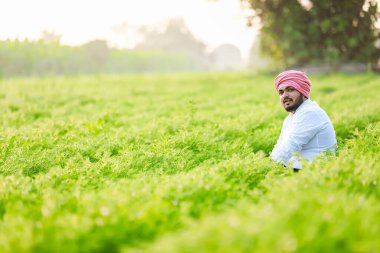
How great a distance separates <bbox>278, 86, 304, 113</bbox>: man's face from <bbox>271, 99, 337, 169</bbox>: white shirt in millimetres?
180

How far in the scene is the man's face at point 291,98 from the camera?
5.72 meters

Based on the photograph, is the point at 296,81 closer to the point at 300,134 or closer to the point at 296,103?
the point at 296,103

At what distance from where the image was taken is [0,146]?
6.31 metres

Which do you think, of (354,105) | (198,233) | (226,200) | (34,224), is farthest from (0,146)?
(354,105)

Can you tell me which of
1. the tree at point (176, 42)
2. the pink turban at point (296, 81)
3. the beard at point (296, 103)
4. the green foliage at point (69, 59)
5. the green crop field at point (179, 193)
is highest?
the tree at point (176, 42)

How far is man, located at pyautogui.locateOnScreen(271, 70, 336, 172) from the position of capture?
17.4ft

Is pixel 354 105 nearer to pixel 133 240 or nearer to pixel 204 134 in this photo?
pixel 204 134

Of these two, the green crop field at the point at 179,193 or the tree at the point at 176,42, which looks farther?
the tree at the point at 176,42

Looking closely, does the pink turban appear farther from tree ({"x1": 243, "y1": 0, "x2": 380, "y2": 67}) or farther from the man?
tree ({"x1": 243, "y1": 0, "x2": 380, "y2": 67})

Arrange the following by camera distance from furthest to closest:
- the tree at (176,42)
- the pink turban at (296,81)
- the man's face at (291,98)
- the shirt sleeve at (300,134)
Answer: the tree at (176,42) < the man's face at (291,98) < the pink turban at (296,81) < the shirt sleeve at (300,134)

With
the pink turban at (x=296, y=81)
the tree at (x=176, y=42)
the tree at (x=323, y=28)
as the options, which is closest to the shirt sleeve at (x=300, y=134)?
the pink turban at (x=296, y=81)

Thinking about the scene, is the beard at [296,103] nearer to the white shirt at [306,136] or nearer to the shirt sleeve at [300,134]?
the white shirt at [306,136]

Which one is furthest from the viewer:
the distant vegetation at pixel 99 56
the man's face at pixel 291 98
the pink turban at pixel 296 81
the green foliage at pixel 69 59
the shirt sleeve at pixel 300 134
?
the distant vegetation at pixel 99 56

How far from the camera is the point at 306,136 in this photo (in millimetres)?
5305
